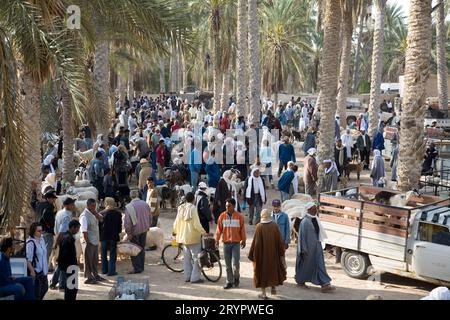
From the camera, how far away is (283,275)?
9.01 metres

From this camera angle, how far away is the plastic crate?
8648 millimetres

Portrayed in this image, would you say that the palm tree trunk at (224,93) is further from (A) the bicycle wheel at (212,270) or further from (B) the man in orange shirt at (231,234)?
(B) the man in orange shirt at (231,234)

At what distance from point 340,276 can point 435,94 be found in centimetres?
3857

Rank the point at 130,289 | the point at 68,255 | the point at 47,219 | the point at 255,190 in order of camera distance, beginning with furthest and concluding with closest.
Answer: the point at 255,190 → the point at 47,219 → the point at 130,289 → the point at 68,255

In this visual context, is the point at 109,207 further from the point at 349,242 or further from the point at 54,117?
the point at 54,117

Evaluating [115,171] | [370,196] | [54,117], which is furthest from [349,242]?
[54,117]

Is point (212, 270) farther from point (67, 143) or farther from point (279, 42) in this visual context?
point (279, 42)

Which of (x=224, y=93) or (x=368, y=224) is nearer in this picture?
(x=368, y=224)

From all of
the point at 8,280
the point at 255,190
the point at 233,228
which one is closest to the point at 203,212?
the point at 233,228

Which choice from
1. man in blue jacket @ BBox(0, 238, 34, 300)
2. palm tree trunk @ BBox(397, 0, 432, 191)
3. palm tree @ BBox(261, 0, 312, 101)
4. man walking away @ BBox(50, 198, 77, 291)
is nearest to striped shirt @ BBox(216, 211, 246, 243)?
man walking away @ BBox(50, 198, 77, 291)

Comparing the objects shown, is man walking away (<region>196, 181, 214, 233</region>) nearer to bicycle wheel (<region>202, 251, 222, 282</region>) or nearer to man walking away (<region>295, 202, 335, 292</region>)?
bicycle wheel (<region>202, 251, 222, 282</region>)

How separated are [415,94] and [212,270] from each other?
5961 millimetres

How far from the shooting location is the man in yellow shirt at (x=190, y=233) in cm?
973

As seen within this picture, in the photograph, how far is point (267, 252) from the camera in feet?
29.0
